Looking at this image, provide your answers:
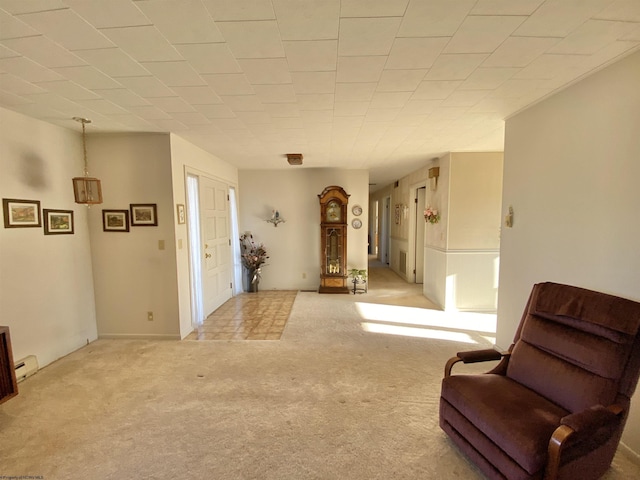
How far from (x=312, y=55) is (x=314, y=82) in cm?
33

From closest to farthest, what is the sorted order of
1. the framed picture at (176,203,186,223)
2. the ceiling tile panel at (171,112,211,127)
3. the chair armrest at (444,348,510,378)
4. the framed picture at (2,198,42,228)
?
the chair armrest at (444,348,510,378), the framed picture at (2,198,42,228), the ceiling tile panel at (171,112,211,127), the framed picture at (176,203,186,223)

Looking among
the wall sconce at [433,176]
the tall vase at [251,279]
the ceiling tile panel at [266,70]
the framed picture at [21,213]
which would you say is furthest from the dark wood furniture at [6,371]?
the wall sconce at [433,176]

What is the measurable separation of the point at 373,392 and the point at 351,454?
66 centimetres

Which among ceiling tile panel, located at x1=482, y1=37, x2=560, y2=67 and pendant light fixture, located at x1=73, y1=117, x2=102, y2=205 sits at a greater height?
ceiling tile panel, located at x1=482, y1=37, x2=560, y2=67

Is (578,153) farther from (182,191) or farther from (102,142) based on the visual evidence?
(102,142)

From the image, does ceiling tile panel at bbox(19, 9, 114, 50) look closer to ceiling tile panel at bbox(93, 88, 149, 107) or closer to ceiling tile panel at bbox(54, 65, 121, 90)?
ceiling tile panel at bbox(54, 65, 121, 90)

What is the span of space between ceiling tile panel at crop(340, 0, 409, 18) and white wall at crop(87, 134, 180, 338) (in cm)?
267

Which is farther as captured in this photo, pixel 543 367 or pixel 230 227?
pixel 230 227

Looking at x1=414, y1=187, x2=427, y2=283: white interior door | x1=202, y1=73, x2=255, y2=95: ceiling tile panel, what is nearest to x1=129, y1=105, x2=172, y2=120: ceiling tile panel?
x1=202, y1=73, x2=255, y2=95: ceiling tile panel

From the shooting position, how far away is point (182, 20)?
144 cm

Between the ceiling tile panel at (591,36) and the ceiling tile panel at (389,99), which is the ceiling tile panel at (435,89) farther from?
the ceiling tile panel at (591,36)

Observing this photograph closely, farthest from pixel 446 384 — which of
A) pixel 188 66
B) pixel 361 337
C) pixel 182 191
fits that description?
pixel 182 191

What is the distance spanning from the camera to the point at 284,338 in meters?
3.40

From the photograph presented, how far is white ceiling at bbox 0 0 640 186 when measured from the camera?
138cm
